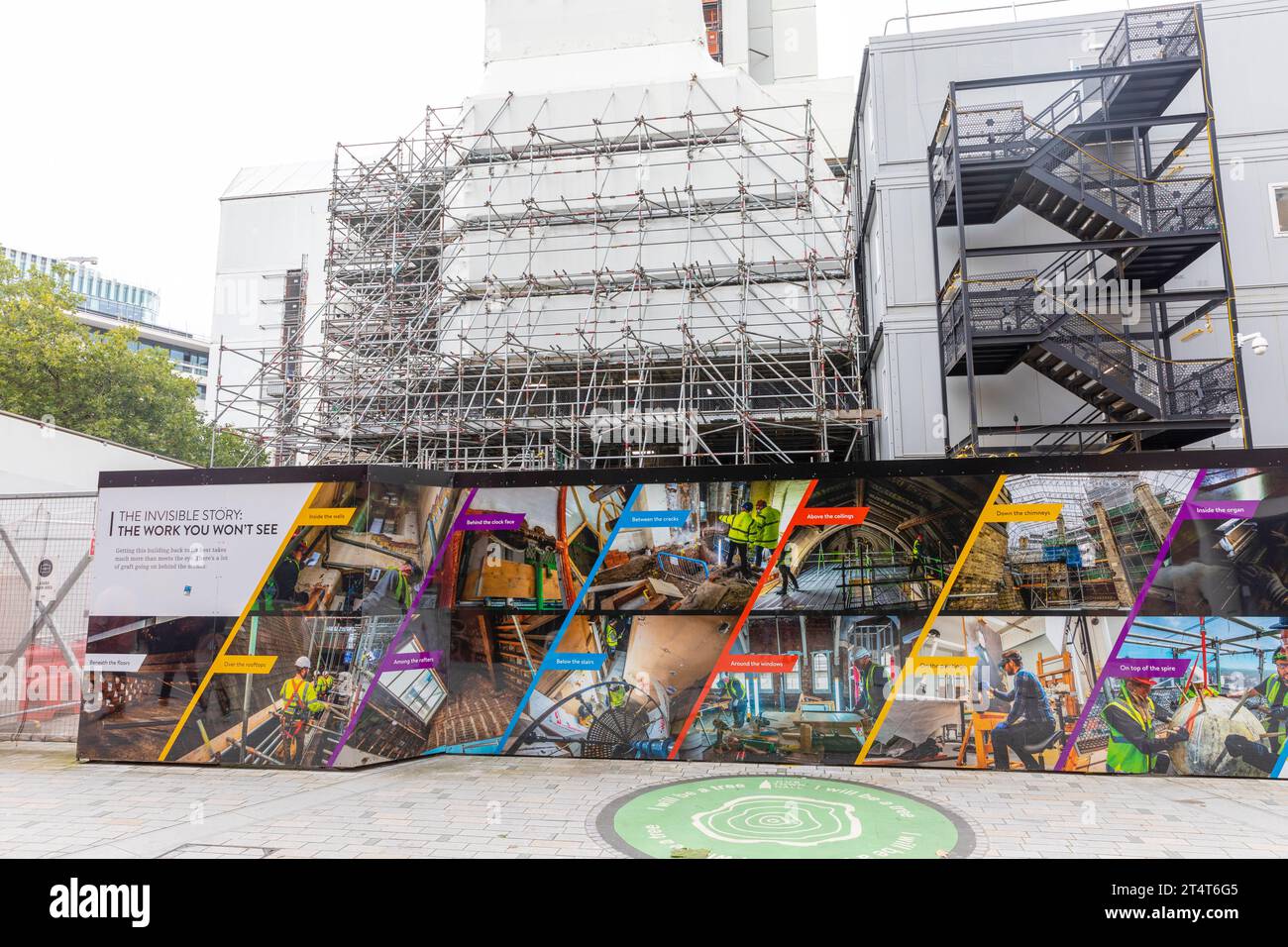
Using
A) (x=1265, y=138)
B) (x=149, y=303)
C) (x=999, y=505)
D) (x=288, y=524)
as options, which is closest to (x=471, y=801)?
(x=288, y=524)

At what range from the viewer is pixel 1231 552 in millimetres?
8172

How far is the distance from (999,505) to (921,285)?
21.0 ft

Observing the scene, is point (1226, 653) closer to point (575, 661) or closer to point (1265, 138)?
point (575, 661)

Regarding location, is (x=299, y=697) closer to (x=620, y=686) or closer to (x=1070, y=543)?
(x=620, y=686)

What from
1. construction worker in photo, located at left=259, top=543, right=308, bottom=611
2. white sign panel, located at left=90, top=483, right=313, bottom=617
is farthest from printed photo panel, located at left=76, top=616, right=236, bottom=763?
construction worker in photo, located at left=259, top=543, right=308, bottom=611

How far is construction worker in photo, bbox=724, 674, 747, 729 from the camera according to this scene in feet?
28.9

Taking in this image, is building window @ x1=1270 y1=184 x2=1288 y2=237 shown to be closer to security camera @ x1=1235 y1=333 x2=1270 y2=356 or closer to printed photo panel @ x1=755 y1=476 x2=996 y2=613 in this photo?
security camera @ x1=1235 y1=333 x2=1270 y2=356

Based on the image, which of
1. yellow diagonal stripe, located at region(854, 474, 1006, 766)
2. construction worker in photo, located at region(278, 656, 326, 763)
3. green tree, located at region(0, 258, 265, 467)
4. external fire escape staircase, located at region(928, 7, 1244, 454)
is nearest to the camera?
construction worker in photo, located at region(278, 656, 326, 763)

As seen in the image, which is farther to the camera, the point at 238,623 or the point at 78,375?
the point at 78,375

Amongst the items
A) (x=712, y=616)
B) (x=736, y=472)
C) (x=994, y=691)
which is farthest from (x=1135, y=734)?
(x=736, y=472)

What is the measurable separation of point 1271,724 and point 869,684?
3962 mm

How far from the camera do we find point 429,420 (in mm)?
16719

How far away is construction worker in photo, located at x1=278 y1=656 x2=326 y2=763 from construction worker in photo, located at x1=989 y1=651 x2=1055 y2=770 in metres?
7.30

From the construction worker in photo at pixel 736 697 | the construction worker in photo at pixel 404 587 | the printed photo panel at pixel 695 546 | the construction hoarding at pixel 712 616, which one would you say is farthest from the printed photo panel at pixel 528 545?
the construction worker in photo at pixel 736 697
